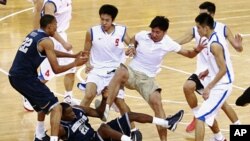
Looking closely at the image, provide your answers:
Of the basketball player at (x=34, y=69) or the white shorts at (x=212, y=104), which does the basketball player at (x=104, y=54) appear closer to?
the basketball player at (x=34, y=69)

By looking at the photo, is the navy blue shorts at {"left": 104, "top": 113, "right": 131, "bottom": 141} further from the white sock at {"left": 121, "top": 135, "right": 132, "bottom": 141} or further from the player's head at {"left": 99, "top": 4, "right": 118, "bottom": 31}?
the player's head at {"left": 99, "top": 4, "right": 118, "bottom": 31}

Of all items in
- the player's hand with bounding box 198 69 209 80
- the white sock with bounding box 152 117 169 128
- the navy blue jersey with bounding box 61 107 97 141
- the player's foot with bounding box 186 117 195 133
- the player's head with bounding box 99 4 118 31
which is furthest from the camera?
the player's foot with bounding box 186 117 195 133

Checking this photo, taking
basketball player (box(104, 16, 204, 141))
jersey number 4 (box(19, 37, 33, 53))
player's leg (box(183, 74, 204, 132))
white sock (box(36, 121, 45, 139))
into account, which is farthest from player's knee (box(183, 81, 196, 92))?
jersey number 4 (box(19, 37, 33, 53))

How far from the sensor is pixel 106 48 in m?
9.81

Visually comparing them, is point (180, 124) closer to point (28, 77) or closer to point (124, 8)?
point (28, 77)

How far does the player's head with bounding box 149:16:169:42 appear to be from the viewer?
30.8ft

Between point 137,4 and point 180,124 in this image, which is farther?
point 137,4

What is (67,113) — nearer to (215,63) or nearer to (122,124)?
(122,124)

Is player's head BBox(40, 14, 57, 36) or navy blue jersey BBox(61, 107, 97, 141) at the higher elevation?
player's head BBox(40, 14, 57, 36)

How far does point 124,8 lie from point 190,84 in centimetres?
846

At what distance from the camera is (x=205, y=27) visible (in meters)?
9.05

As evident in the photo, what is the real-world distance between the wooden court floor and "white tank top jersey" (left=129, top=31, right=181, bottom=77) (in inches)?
38.2

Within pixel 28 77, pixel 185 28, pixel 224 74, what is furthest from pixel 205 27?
pixel 185 28

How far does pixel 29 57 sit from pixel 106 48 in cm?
127
